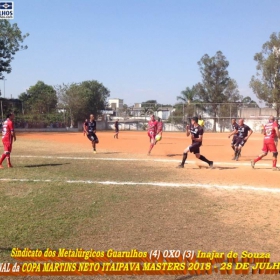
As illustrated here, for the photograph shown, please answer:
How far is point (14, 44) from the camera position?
4350cm

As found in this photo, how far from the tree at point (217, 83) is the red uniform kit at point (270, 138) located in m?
52.5

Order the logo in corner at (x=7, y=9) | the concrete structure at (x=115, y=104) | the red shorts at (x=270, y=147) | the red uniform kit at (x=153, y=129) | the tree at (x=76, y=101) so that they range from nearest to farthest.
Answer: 1. the red shorts at (x=270, y=147)
2. the red uniform kit at (x=153, y=129)
3. the logo in corner at (x=7, y=9)
4. the tree at (x=76, y=101)
5. the concrete structure at (x=115, y=104)

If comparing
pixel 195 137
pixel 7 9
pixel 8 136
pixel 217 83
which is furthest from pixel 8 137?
pixel 217 83

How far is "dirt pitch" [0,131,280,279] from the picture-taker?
Result: 468 cm

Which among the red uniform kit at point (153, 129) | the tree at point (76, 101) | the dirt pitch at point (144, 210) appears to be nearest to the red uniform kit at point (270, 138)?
the dirt pitch at point (144, 210)

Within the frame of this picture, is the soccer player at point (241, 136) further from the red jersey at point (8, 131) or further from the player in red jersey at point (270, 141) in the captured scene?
the red jersey at point (8, 131)

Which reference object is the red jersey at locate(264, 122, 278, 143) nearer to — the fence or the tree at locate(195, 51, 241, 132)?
the fence

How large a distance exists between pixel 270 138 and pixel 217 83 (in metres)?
53.4

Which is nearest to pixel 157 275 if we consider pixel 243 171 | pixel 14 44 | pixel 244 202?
pixel 244 202

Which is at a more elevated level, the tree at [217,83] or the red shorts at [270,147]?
the tree at [217,83]

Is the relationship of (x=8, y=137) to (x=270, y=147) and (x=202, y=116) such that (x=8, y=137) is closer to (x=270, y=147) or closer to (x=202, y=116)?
(x=270, y=147)

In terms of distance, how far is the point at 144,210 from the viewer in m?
6.27

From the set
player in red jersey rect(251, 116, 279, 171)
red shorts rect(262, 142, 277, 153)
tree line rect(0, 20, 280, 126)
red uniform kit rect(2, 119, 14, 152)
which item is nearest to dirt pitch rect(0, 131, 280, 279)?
red uniform kit rect(2, 119, 14, 152)

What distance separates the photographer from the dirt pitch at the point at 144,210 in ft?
15.4
